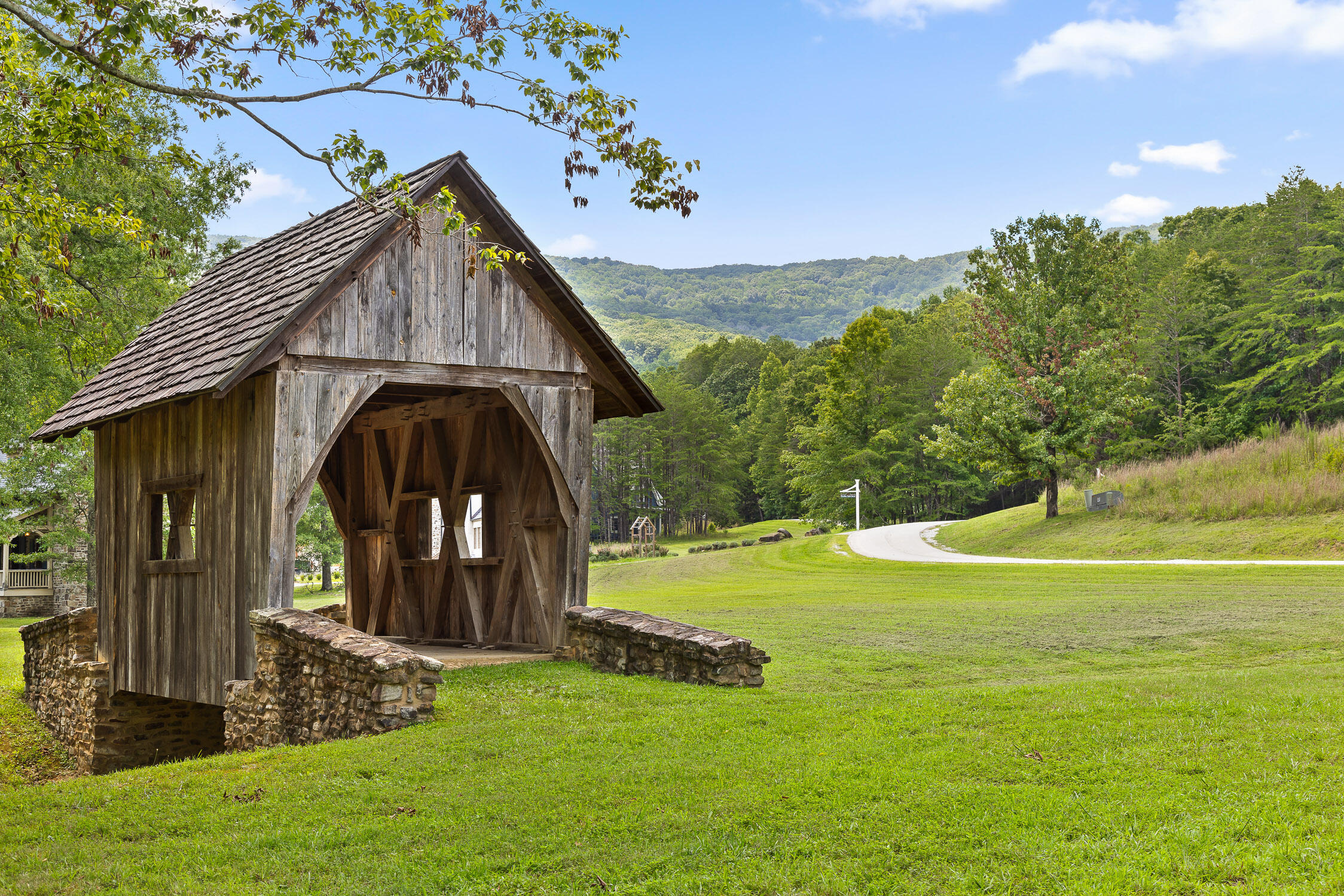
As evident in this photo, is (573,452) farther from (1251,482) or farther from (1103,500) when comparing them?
(1103,500)

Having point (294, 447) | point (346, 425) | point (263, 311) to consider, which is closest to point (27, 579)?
point (346, 425)

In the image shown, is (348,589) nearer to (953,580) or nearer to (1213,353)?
(953,580)

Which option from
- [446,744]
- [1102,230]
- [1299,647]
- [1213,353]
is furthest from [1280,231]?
[446,744]

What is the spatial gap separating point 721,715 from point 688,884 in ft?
12.3

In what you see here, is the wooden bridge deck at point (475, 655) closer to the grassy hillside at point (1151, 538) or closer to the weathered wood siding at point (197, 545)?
the weathered wood siding at point (197, 545)

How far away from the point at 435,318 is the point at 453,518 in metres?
4.11

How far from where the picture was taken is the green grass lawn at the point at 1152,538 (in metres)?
24.9

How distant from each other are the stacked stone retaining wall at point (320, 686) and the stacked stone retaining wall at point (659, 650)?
2.42 metres

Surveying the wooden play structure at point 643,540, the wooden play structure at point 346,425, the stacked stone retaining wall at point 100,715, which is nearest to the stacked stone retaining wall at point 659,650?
the wooden play structure at point 346,425

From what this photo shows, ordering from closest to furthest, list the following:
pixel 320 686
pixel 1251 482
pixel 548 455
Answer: pixel 320 686 → pixel 548 455 → pixel 1251 482

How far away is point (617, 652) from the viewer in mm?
11328

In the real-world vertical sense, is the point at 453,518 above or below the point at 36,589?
above

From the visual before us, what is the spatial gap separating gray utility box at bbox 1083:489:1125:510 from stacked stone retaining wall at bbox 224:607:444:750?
93.8 feet

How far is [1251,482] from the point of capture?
94.8 feet
